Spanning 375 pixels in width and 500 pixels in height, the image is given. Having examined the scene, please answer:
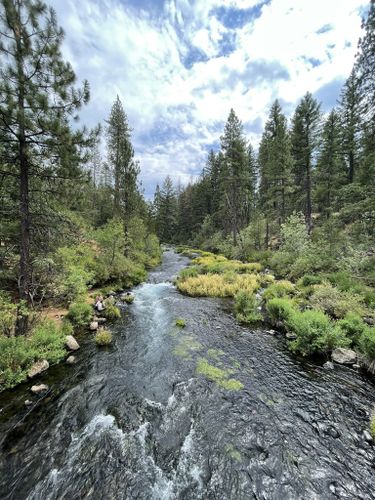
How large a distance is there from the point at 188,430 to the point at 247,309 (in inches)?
264

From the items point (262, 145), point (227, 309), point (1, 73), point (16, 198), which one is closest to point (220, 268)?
point (227, 309)

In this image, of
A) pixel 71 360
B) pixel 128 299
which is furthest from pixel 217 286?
pixel 71 360

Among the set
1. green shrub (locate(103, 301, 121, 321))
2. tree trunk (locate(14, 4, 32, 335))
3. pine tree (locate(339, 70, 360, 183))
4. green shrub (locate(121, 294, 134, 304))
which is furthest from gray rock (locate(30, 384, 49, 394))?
pine tree (locate(339, 70, 360, 183))

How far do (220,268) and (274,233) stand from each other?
50.4 feet

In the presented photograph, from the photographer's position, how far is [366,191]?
11008mm

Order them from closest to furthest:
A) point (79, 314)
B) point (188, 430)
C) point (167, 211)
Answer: point (188, 430)
point (79, 314)
point (167, 211)

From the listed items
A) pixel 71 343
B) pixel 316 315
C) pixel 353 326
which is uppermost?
pixel 316 315

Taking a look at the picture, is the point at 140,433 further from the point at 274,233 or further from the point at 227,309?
the point at 274,233

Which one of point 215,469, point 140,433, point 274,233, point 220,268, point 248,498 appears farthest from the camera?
point 274,233

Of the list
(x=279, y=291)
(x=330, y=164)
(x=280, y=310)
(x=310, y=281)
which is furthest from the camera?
(x=330, y=164)

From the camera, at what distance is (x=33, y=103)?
20.5ft

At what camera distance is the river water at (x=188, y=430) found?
3721 millimetres

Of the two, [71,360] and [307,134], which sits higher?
[307,134]

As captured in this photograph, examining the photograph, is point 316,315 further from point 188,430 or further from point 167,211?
point 167,211
